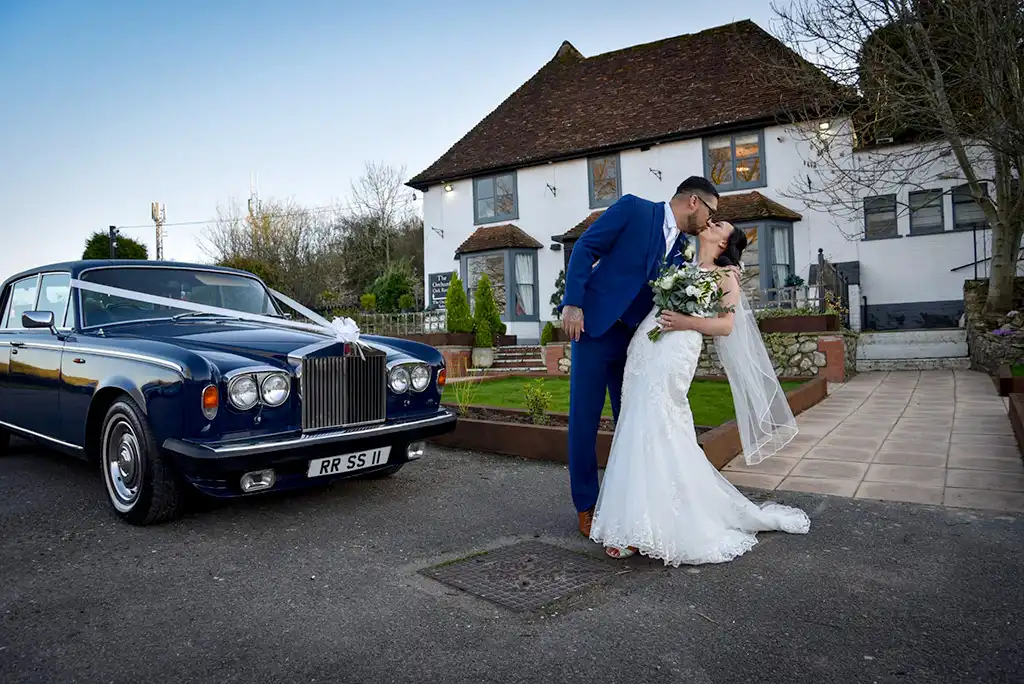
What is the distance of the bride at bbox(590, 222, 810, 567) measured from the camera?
342 centimetres

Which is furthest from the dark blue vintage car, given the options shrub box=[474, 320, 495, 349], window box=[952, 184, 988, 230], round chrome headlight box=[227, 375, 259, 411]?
window box=[952, 184, 988, 230]

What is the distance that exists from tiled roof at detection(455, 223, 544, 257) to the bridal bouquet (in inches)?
618

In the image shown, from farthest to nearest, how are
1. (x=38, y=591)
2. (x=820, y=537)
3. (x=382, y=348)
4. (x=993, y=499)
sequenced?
(x=382, y=348) < (x=993, y=499) < (x=820, y=537) < (x=38, y=591)

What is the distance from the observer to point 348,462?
4250 mm

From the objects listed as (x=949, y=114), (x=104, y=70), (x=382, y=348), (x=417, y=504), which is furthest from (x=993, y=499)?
(x=104, y=70)

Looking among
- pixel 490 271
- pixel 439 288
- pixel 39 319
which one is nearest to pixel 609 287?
pixel 39 319

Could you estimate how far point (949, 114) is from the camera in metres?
11.8

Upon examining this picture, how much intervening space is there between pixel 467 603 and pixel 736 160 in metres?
16.4

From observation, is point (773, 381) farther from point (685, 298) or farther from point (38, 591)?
point (38, 591)

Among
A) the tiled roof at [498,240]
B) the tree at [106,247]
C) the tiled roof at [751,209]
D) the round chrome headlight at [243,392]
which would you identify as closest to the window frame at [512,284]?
the tiled roof at [498,240]

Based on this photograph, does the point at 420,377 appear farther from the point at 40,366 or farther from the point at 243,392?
the point at 40,366

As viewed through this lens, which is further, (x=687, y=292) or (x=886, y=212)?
(x=886, y=212)

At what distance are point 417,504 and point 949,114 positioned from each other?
12055 millimetres

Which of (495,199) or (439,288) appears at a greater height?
(495,199)
